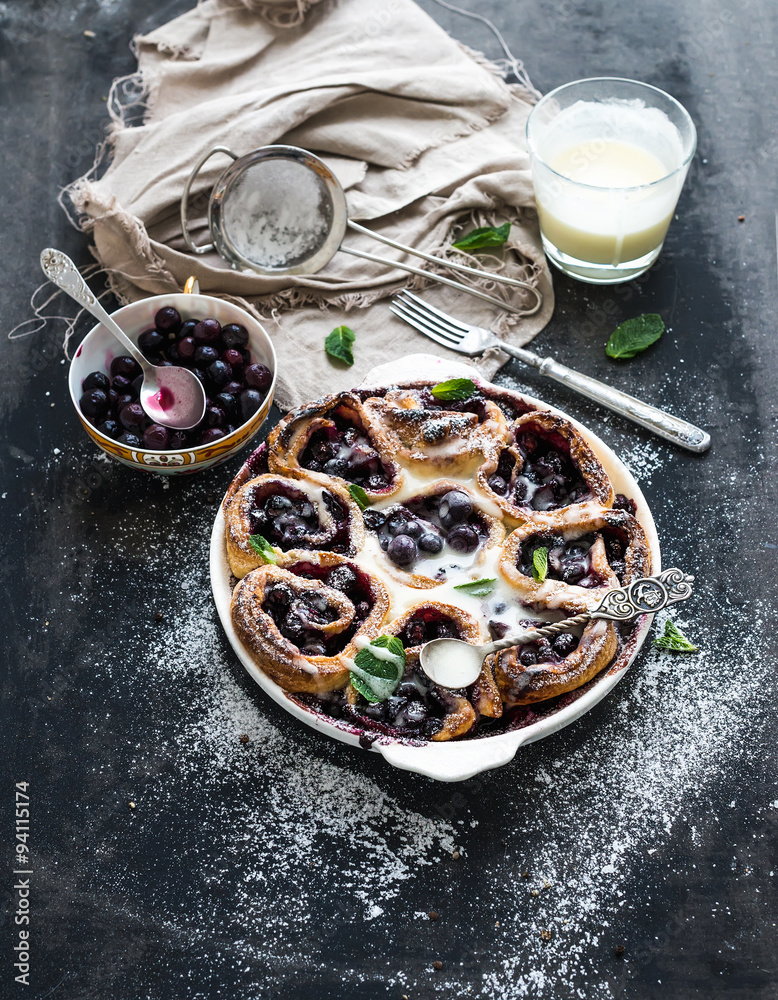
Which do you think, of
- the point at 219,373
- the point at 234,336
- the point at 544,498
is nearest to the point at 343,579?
the point at 544,498

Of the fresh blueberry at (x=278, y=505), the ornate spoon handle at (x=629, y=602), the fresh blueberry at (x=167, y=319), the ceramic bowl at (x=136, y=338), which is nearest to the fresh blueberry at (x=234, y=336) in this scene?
the ceramic bowl at (x=136, y=338)

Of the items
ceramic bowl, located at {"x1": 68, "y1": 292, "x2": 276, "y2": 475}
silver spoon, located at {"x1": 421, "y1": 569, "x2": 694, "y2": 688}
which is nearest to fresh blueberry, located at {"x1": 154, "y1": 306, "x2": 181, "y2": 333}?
ceramic bowl, located at {"x1": 68, "y1": 292, "x2": 276, "y2": 475}

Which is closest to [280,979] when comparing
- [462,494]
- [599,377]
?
[462,494]

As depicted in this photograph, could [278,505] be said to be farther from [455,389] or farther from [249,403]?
[455,389]

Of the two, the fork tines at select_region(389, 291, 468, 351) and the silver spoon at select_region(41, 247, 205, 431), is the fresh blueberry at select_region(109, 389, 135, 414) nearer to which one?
the silver spoon at select_region(41, 247, 205, 431)

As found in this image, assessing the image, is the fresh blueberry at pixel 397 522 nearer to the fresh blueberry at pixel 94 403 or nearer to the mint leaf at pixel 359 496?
the mint leaf at pixel 359 496

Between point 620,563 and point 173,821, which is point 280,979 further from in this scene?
point 620,563
